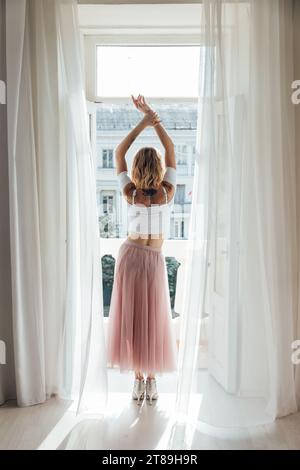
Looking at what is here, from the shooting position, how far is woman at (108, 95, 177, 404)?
2861 mm

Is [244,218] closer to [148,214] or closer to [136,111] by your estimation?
[148,214]

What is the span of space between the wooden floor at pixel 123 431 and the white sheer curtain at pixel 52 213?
0.12m

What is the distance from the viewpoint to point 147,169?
2844 mm

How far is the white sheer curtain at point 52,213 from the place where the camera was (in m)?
2.73

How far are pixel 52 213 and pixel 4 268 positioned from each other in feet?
1.42

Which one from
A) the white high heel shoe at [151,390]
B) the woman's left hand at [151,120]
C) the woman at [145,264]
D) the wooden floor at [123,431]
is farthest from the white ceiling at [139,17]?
the wooden floor at [123,431]

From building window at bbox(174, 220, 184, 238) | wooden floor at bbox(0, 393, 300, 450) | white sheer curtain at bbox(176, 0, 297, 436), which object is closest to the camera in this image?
wooden floor at bbox(0, 393, 300, 450)

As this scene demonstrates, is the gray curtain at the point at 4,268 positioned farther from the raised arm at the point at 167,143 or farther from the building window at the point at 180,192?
the building window at the point at 180,192

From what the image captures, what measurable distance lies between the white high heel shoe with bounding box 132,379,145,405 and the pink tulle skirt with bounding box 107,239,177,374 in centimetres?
14

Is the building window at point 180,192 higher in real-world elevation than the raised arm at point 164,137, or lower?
lower

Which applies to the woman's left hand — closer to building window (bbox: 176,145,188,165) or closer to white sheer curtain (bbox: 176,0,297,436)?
white sheer curtain (bbox: 176,0,297,436)

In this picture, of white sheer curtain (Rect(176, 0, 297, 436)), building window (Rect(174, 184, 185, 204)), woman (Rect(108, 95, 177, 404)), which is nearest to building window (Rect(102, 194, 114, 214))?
building window (Rect(174, 184, 185, 204))

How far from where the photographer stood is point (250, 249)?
2.78 m
